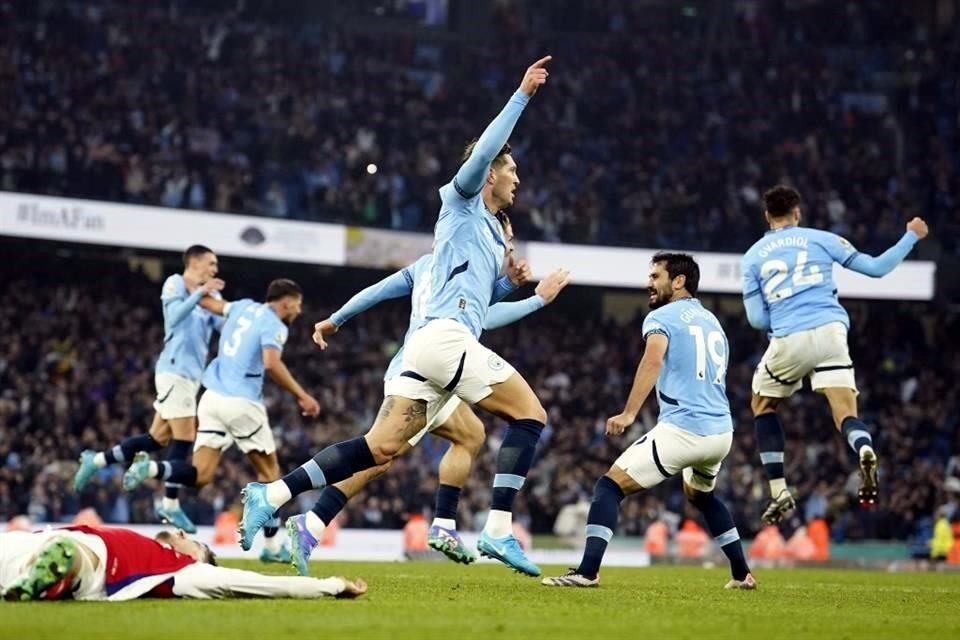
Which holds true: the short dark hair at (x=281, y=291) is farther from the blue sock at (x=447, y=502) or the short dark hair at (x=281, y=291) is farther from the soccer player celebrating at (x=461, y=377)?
the soccer player celebrating at (x=461, y=377)

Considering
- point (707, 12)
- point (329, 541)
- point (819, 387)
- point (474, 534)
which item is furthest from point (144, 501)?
point (707, 12)

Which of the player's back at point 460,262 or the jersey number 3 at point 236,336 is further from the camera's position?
the jersey number 3 at point 236,336

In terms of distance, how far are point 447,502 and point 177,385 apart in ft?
17.5

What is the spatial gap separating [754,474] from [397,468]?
7.05 metres

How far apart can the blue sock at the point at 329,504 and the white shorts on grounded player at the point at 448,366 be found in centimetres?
93

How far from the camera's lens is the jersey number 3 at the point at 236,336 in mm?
13641

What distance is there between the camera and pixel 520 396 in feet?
28.8

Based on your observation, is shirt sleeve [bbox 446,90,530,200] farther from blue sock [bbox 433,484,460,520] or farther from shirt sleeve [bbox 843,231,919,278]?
shirt sleeve [bbox 843,231,919,278]

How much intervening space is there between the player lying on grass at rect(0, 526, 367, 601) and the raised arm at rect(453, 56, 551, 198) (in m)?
2.51

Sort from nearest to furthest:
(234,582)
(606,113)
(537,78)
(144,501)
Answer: (234,582) < (537,78) < (144,501) < (606,113)

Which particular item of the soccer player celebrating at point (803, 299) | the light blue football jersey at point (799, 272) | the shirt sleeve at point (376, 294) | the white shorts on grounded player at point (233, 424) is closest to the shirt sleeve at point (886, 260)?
the soccer player celebrating at point (803, 299)

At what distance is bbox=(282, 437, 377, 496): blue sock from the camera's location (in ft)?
27.9

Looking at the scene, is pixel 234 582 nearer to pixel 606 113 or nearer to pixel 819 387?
pixel 819 387

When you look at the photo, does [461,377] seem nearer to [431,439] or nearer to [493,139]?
[493,139]
